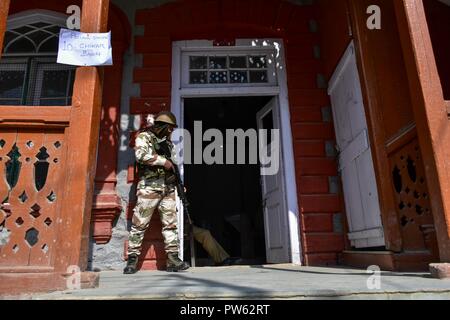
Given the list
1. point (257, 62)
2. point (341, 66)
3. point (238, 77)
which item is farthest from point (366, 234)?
point (257, 62)

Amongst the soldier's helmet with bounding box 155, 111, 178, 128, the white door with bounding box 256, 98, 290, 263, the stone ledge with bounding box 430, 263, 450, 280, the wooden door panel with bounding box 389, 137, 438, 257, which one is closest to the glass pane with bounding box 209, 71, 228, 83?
the white door with bounding box 256, 98, 290, 263

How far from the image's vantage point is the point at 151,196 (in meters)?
4.55

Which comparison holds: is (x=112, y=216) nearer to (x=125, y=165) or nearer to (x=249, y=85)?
(x=125, y=165)

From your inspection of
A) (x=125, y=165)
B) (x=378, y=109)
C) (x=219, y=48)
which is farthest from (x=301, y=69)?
(x=125, y=165)

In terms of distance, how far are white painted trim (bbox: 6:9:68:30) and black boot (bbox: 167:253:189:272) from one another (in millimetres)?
3874

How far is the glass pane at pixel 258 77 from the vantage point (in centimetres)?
574

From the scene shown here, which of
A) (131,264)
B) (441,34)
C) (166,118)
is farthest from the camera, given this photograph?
(441,34)

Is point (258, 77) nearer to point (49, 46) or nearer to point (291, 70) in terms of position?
point (291, 70)

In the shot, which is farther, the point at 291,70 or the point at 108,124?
the point at 291,70

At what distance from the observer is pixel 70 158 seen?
108 inches

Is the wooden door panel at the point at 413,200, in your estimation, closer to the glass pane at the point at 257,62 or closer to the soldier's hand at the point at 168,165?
the soldier's hand at the point at 168,165

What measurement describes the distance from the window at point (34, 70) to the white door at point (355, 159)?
152 inches

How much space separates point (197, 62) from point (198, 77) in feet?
0.87
